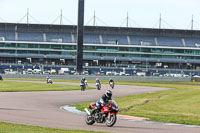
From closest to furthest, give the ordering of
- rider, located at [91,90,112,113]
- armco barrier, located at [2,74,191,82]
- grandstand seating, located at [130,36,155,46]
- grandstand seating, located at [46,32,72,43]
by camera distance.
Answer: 1. rider, located at [91,90,112,113]
2. armco barrier, located at [2,74,191,82]
3. grandstand seating, located at [46,32,72,43]
4. grandstand seating, located at [130,36,155,46]

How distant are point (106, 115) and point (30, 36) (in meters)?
131

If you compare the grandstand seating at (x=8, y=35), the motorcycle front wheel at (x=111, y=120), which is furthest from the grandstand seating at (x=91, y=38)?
the motorcycle front wheel at (x=111, y=120)

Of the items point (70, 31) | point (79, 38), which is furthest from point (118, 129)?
point (70, 31)

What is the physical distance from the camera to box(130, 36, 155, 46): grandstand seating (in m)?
153

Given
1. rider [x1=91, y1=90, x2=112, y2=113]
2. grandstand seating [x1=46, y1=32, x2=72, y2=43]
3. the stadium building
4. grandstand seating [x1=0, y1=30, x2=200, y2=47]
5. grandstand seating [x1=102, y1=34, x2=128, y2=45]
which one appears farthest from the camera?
grandstand seating [x1=102, y1=34, x2=128, y2=45]

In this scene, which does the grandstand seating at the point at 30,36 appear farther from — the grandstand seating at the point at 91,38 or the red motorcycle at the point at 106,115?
the red motorcycle at the point at 106,115

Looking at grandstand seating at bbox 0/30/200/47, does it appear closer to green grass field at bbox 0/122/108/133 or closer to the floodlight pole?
the floodlight pole

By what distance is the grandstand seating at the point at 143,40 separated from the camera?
15300 centimetres

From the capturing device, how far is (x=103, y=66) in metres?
144

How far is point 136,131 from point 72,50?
422 feet

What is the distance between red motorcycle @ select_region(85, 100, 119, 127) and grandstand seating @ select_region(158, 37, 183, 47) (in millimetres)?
133744

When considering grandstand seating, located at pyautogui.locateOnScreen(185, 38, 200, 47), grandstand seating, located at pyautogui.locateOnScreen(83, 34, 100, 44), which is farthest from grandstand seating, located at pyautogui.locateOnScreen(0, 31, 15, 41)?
grandstand seating, located at pyautogui.locateOnScreen(185, 38, 200, 47)

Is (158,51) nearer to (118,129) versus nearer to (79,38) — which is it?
(79,38)

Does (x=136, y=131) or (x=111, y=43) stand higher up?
(x=111, y=43)
